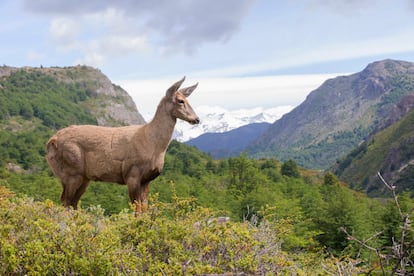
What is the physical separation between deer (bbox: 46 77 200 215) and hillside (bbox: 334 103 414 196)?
10466 cm

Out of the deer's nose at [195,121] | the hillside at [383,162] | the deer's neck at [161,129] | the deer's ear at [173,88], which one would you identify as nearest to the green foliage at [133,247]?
the deer's neck at [161,129]

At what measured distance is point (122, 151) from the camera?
32.2 feet

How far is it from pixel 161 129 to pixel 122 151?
965 millimetres

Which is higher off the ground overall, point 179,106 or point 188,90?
point 188,90

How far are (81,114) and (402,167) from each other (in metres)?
127

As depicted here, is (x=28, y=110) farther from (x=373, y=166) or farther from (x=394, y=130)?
(x=394, y=130)

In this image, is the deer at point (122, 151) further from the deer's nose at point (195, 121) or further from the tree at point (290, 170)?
the tree at point (290, 170)

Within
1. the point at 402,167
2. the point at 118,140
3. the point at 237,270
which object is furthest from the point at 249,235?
the point at 402,167

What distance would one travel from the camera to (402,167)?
12681 cm

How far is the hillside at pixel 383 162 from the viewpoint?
394 ft

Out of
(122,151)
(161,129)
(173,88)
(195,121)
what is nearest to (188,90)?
(173,88)

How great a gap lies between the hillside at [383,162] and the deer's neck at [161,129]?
10459 cm

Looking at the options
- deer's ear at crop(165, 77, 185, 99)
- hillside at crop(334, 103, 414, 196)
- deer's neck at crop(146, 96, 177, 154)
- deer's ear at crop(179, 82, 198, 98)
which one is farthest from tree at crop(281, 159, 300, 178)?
deer's ear at crop(165, 77, 185, 99)

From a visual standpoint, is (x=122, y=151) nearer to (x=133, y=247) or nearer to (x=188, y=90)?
(x=188, y=90)
